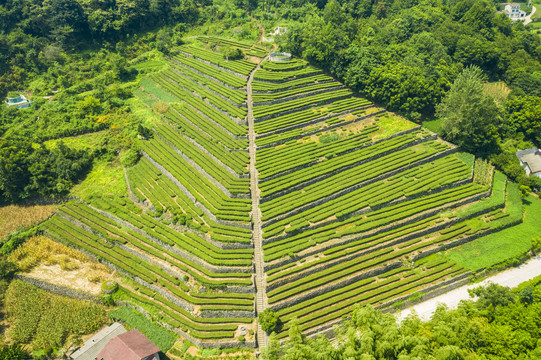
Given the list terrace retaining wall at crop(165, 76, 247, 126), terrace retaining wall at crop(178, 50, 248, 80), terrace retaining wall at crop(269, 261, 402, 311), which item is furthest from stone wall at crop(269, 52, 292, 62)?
terrace retaining wall at crop(269, 261, 402, 311)

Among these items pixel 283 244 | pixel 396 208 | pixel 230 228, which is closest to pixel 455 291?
pixel 396 208

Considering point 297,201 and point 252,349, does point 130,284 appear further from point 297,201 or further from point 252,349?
point 297,201

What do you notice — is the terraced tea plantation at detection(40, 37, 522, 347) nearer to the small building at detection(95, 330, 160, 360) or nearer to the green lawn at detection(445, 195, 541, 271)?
→ the green lawn at detection(445, 195, 541, 271)

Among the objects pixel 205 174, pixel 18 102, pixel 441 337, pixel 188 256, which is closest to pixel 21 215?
pixel 18 102

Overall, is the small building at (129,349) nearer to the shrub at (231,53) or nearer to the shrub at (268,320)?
the shrub at (268,320)

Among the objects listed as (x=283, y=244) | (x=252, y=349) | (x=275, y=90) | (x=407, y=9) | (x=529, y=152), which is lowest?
(x=252, y=349)
